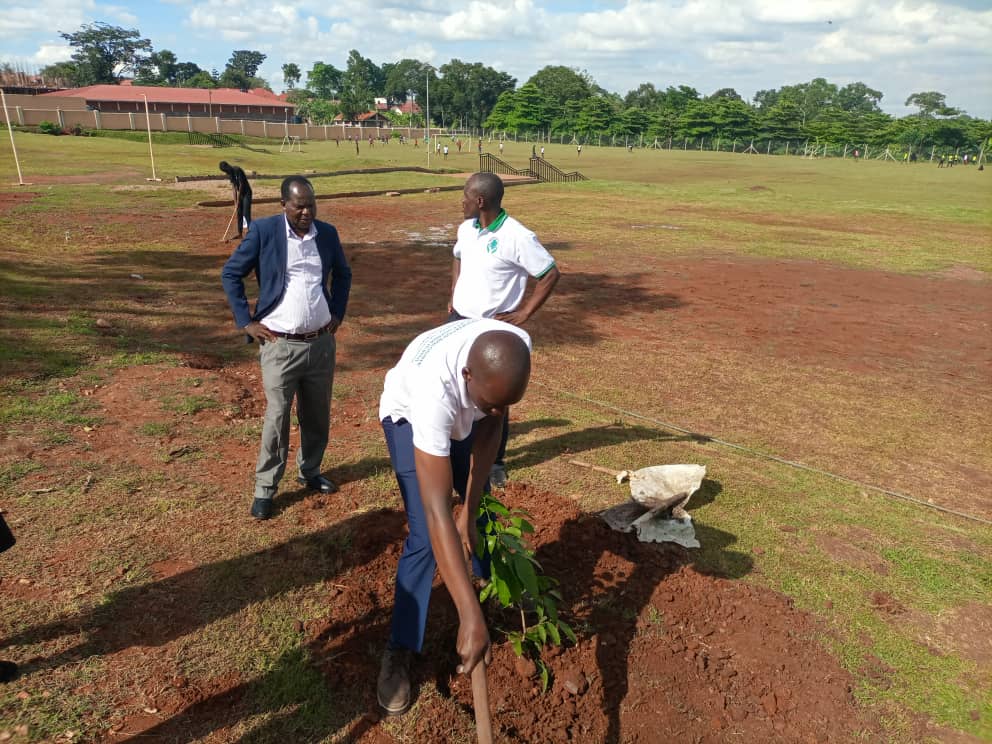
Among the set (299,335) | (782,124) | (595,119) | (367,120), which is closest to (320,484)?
(299,335)

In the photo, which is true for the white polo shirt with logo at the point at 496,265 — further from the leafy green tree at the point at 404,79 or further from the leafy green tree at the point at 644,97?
the leafy green tree at the point at 404,79

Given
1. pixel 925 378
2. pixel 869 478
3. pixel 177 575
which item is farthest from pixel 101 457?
pixel 925 378

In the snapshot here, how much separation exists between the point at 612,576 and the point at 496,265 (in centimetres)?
211

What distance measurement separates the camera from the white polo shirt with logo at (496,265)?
178 inches

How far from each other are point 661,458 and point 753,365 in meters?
3.34

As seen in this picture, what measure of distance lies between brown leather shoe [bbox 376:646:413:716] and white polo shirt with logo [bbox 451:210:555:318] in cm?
227

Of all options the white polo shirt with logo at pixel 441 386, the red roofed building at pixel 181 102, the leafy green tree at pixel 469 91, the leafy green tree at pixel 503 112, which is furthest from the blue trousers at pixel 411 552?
the leafy green tree at pixel 469 91

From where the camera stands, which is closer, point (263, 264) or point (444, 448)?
point (444, 448)

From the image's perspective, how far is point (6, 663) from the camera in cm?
300

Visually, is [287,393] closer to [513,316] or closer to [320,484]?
[320,484]

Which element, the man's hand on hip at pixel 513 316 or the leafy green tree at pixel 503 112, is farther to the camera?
the leafy green tree at pixel 503 112

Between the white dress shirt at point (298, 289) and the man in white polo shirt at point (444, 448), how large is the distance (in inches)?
61.0

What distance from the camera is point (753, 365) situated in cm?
831

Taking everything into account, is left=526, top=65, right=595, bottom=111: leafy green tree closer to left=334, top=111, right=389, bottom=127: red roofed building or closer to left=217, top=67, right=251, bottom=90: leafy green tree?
left=334, top=111, right=389, bottom=127: red roofed building
